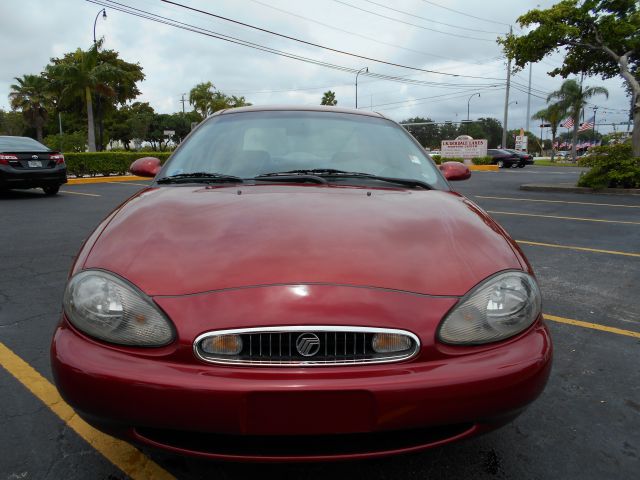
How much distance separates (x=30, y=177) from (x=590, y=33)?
16.2 m

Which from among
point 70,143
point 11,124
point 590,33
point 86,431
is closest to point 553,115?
point 590,33

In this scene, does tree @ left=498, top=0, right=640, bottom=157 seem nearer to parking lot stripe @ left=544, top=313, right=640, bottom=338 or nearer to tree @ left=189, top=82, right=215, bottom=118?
parking lot stripe @ left=544, top=313, right=640, bottom=338

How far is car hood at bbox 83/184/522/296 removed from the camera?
4.84 feet

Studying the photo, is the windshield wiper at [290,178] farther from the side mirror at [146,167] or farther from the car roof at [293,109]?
the side mirror at [146,167]

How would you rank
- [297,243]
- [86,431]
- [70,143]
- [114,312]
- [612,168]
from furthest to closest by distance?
[70,143], [612,168], [86,431], [297,243], [114,312]

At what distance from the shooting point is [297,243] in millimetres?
1586

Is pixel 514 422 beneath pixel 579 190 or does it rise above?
beneath

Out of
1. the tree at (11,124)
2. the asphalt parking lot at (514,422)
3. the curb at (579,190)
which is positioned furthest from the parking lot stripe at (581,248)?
the tree at (11,124)

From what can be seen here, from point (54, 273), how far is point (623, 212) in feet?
32.5

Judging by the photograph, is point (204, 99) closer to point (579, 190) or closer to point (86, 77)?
point (86, 77)

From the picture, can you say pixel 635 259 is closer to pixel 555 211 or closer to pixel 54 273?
pixel 555 211

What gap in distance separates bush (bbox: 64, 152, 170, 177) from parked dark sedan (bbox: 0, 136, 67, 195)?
21.2ft

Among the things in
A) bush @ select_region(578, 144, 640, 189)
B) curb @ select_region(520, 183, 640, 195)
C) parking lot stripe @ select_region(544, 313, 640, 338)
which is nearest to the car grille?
parking lot stripe @ select_region(544, 313, 640, 338)

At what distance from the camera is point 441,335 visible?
142 centimetres
